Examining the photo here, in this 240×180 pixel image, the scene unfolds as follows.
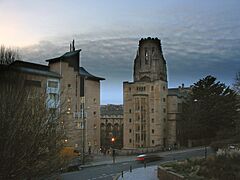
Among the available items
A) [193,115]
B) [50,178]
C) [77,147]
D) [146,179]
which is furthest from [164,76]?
[50,178]

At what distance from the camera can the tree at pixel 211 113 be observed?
236 feet

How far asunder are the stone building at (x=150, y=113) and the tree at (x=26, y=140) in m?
69.7

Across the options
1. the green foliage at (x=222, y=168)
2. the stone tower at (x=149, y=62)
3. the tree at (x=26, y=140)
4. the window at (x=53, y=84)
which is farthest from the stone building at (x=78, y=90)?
Result: the tree at (x=26, y=140)

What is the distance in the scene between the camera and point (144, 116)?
84938 millimetres

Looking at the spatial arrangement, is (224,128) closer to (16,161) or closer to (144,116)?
(144,116)

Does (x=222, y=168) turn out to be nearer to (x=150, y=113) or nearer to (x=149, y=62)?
(x=150, y=113)

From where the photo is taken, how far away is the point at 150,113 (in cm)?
8431

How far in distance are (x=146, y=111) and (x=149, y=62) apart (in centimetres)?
1352

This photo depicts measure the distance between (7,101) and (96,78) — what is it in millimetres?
54759

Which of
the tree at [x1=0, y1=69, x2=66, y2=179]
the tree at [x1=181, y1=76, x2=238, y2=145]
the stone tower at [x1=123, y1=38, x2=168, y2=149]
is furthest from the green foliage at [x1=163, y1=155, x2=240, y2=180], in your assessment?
the stone tower at [x1=123, y1=38, x2=168, y2=149]

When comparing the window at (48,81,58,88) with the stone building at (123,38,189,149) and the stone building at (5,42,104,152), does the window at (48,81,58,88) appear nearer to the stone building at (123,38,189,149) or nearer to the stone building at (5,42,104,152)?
the stone building at (5,42,104,152)

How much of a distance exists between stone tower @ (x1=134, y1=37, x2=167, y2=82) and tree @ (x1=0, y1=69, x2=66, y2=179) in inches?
3006

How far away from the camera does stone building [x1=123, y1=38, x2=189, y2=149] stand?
83.2m

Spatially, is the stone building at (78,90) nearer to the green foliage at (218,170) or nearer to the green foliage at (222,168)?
the green foliage at (218,170)
